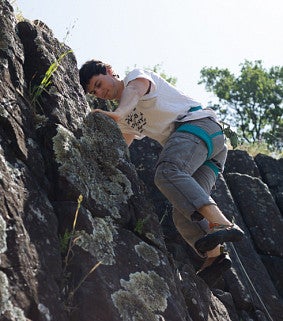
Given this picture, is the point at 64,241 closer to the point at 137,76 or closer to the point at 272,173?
the point at 137,76

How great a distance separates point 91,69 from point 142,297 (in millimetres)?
2776

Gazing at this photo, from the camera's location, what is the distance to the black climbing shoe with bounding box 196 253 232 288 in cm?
600

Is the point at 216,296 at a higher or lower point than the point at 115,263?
lower

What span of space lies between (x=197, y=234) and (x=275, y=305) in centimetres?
323

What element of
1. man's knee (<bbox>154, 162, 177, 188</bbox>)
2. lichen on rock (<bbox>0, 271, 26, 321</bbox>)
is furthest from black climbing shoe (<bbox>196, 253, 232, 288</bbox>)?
lichen on rock (<bbox>0, 271, 26, 321</bbox>)

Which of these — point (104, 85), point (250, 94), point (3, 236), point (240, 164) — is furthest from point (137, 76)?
point (250, 94)

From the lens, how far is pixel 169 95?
6.60 m

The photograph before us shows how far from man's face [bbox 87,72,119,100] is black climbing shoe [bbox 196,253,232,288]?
2107 mm

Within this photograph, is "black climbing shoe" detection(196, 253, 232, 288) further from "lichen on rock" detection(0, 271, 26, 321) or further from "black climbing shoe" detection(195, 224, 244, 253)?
"lichen on rock" detection(0, 271, 26, 321)

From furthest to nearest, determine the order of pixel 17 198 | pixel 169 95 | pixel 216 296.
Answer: pixel 216 296 → pixel 169 95 → pixel 17 198

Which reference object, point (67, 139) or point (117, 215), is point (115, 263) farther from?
point (67, 139)

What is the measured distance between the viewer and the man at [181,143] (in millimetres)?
5664

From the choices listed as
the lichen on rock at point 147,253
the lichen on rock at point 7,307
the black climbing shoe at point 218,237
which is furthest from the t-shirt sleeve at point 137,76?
the lichen on rock at point 7,307

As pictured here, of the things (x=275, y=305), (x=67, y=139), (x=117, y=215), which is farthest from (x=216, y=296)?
(x=67, y=139)
